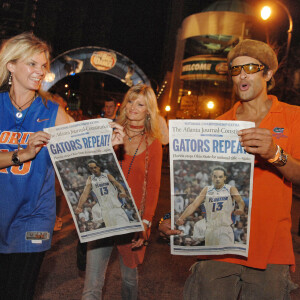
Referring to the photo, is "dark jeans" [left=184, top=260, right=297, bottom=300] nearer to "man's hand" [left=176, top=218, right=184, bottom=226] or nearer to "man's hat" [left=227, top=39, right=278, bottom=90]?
"man's hand" [left=176, top=218, right=184, bottom=226]

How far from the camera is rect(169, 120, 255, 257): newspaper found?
201cm

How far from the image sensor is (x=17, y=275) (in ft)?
7.91

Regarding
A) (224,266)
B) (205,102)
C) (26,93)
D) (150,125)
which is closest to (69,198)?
(26,93)

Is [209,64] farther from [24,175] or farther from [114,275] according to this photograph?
[24,175]

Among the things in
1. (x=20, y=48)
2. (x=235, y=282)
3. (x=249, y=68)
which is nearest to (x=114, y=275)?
(x=235, y=282)

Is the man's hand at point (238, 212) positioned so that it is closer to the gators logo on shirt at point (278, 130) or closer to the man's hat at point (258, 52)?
the gators logo on shirt at point (278, 130)

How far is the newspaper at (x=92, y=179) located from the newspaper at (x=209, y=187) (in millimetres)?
408

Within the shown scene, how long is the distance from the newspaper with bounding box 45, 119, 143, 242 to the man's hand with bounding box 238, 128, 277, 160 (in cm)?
83

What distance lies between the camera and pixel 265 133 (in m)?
1.91

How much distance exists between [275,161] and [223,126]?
1.22ft

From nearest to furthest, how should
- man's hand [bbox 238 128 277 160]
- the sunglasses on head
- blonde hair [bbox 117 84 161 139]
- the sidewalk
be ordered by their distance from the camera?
man's hand [bbox 238 128 277 160] → the sunglasses on head → blonde hair [bbox 117 84 161 139] → the sidewalk

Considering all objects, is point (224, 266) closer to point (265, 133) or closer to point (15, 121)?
point (265, 133)

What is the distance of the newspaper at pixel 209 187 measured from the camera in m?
2.01

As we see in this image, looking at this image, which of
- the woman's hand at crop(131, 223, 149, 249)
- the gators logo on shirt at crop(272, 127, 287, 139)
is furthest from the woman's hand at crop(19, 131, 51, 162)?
the gators logo on shirt at crop(272, 127, 287, 139)
